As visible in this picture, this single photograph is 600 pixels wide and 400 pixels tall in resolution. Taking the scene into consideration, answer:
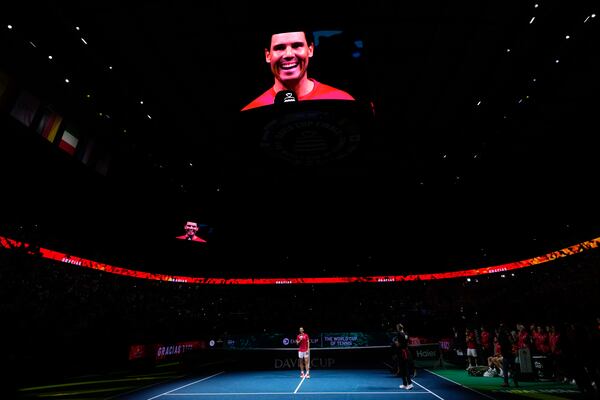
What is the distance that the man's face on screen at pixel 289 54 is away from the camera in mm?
9031

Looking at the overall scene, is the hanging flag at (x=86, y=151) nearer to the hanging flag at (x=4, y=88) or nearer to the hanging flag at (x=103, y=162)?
the hanging flag at (x=103, y=162)

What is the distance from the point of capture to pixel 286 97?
10.1 meters

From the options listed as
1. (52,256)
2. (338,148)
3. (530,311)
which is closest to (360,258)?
(530,311)

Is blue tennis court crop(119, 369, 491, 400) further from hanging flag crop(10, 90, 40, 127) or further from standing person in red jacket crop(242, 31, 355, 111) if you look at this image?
hanging flag crop(10, 90, 40, 127)

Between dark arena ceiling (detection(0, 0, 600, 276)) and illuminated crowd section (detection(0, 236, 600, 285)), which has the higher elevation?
dark arena ceiling (detection(0, 0, 600, 276))

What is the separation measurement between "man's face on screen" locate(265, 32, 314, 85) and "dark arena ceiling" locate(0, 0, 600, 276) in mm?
378

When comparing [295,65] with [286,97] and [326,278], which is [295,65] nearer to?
[286,97]

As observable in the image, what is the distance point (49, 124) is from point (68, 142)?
1.15 meters

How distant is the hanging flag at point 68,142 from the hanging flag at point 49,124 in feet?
1.47

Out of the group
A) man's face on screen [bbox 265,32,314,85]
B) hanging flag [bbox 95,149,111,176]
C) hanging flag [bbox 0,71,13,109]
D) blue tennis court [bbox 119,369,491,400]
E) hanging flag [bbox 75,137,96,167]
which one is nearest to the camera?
man's face on screen [bbox 265,32,314,85]

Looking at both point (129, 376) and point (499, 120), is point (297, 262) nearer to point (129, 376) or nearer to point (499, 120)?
point (129, 376)

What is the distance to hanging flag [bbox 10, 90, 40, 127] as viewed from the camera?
10.2 m

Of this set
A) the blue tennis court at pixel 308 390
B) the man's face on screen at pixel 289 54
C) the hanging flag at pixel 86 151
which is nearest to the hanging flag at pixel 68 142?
the hanging flag at pixel 86 151

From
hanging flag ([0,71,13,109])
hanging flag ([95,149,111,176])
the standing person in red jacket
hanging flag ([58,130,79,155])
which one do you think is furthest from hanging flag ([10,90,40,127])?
the standing person in red jacket
